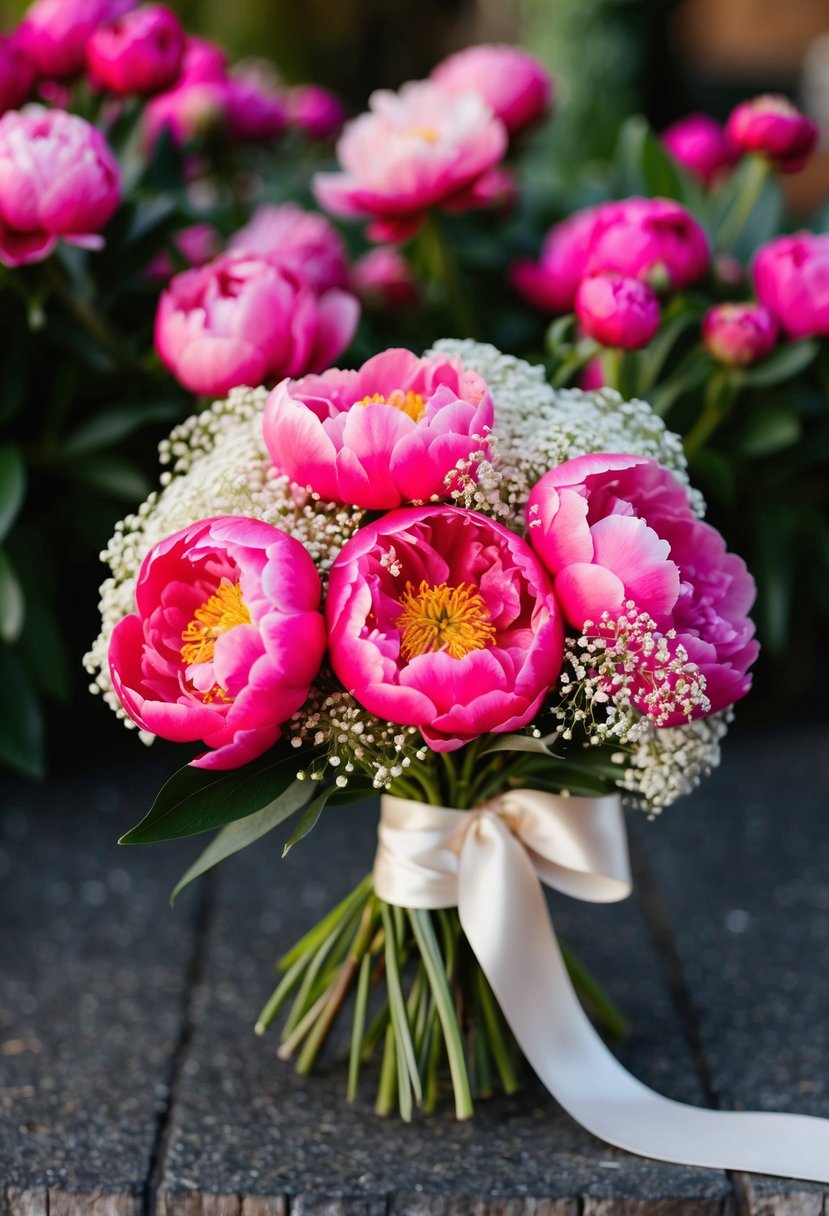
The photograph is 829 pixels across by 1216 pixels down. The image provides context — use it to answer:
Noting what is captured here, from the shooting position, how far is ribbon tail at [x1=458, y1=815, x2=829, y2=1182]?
1066mm

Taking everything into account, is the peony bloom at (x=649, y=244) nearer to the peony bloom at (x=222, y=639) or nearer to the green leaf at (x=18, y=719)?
the peony bloom at (x=222, y=639)

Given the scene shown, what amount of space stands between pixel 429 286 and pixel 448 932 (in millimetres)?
1250

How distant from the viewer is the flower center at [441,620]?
0.90 meters

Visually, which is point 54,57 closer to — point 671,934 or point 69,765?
point 69,765

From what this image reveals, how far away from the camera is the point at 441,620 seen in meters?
0.91

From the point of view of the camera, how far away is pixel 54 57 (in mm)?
1548

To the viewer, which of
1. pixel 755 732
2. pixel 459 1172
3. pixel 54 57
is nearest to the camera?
pixel 459 1172

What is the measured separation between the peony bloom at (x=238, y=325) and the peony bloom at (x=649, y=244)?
29 centimetres

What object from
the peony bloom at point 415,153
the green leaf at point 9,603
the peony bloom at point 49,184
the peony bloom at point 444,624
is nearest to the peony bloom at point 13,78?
the peony bloom at point 49,184

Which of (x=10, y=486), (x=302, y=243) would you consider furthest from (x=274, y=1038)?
(x=302, y=243)

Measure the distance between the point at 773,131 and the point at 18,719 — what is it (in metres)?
1.07

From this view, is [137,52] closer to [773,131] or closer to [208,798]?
[773,131]

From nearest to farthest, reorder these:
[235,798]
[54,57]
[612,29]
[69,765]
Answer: [235,798] → [54,57] → [69,765] → [612,29]

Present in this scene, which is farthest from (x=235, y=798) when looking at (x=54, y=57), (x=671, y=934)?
(x=54, y=57)
